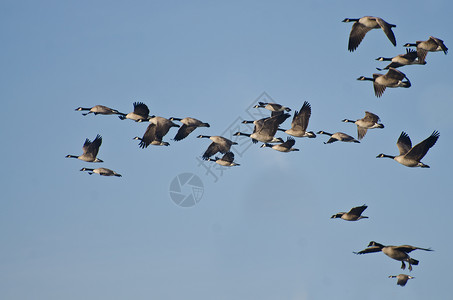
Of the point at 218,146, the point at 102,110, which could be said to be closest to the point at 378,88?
the point at 218,146

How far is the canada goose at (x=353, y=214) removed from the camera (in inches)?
981

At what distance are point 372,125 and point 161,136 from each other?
345 inches

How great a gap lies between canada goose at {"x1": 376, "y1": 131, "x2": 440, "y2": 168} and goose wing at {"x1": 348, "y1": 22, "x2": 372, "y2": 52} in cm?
421

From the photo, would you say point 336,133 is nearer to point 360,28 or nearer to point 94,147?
point 360,28

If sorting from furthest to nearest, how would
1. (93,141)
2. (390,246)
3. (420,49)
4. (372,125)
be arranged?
(93,141), (372,125), (420,49), (390,246)

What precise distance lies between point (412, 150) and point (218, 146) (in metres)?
9.36

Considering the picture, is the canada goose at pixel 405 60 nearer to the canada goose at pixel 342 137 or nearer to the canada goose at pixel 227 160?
the canada goose at pixel 342 137

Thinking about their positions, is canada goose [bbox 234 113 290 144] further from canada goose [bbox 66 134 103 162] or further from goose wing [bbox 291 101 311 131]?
canada goose [bbox 66 134 103 162]

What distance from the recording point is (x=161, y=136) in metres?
27.2

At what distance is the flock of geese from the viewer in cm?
2327

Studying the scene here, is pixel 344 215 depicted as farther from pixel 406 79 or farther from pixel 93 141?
pixel 93 141

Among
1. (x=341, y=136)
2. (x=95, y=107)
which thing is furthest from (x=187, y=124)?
(x=341, y=136)

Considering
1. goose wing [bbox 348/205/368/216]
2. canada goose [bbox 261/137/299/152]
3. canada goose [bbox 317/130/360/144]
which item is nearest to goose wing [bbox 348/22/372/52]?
canada goose [bbox 317/130/360/144]

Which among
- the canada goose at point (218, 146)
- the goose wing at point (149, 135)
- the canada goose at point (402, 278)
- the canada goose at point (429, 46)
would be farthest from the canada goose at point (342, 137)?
the goose wing at point (149, 135)
